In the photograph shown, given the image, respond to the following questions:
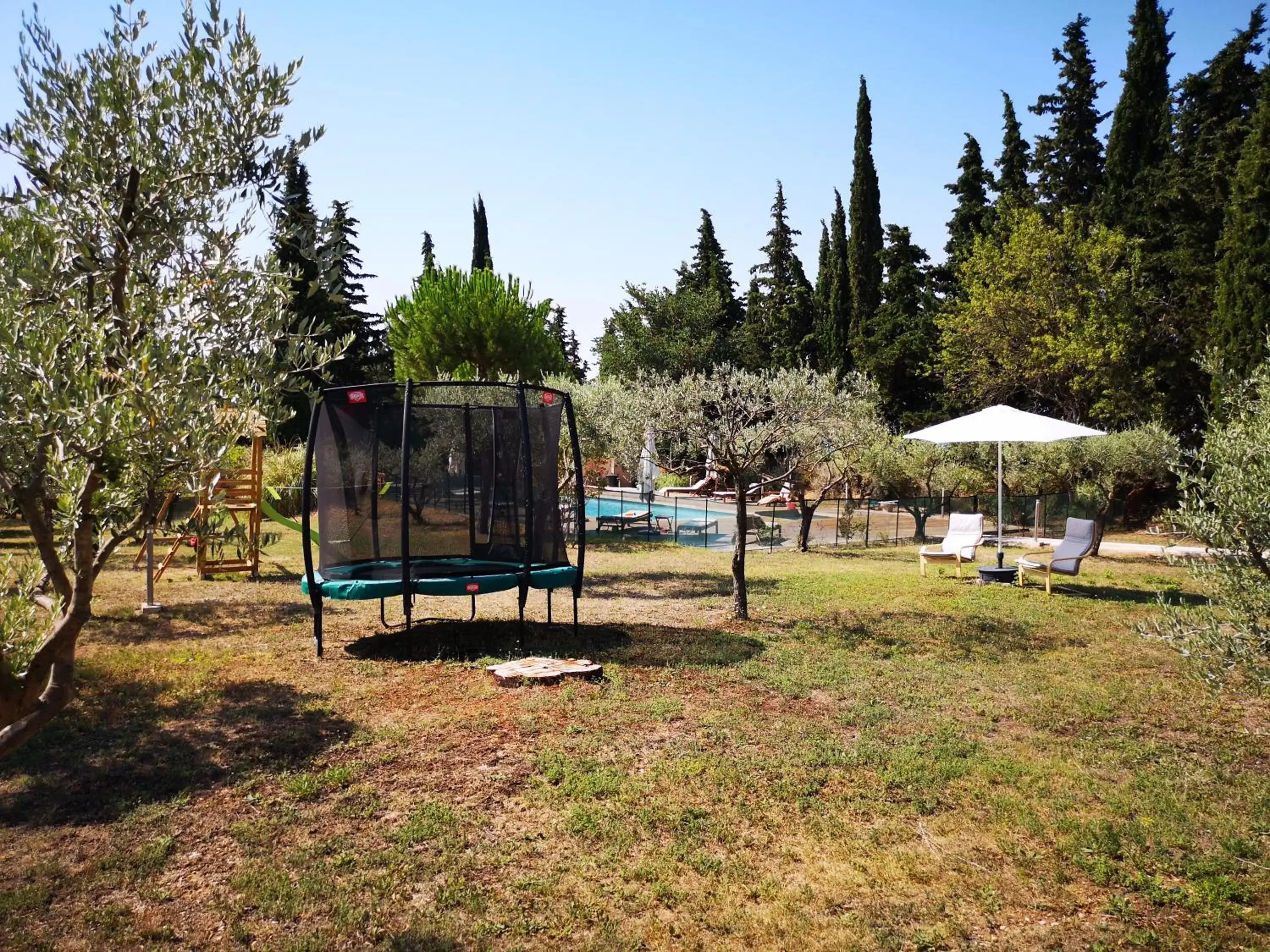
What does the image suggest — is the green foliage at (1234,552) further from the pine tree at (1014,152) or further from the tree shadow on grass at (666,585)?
the pine tree at (1014,152)

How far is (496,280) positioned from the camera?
32.7 meters

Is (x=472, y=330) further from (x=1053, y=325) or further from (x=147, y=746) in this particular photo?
(x=147, y=746)

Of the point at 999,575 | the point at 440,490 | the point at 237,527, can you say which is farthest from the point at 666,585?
the point at 237,527

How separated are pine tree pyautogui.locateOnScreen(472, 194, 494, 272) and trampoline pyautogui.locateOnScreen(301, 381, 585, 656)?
36485 mm

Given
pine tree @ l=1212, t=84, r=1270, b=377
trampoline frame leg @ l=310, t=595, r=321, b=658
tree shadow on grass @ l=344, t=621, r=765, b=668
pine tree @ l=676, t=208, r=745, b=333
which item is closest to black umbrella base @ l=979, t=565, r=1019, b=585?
tree shadow on grass @ l=344, t=621, r=765, b=668

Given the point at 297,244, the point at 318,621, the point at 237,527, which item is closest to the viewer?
the point at 297,244

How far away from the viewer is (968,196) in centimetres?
3516

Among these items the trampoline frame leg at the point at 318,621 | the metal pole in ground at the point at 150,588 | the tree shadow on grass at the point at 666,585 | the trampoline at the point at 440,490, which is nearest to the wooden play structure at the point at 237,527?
the metal pole in ground at the point at 150,588

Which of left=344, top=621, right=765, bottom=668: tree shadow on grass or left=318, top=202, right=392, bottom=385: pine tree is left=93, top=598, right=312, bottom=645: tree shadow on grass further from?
left=318, top=202, right=392, bottom=385: pine tree

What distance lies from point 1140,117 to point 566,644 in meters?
28.7

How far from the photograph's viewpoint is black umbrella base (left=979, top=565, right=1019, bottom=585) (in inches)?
496

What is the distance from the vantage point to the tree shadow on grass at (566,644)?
8.21 m

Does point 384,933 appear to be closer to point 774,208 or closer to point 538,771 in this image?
point 538,771

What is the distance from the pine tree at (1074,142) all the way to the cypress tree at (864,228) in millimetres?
7282
